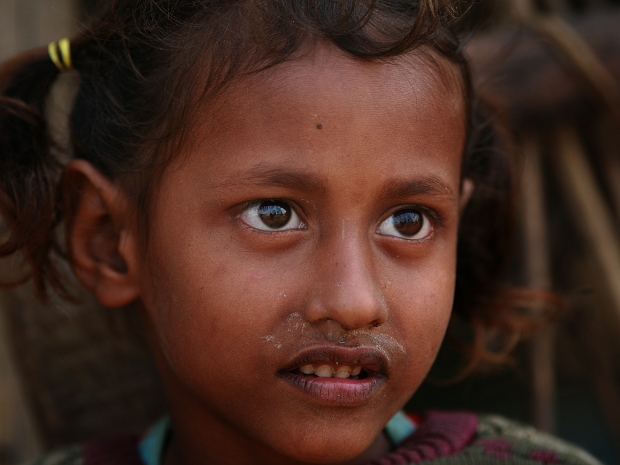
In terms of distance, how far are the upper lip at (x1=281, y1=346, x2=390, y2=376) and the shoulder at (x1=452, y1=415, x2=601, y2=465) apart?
1.39 ft

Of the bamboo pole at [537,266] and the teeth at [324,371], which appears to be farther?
the bamboo pole at [537,266]

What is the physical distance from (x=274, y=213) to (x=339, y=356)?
0.96 feet

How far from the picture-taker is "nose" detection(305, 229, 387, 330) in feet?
4.27

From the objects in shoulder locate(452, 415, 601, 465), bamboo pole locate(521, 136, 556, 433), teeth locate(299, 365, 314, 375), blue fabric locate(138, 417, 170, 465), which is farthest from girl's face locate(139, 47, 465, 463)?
bamboo pole locate(521, 136, 556, 433)

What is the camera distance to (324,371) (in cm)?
139

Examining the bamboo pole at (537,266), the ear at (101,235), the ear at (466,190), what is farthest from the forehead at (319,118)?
the bamboo pole at (537,266)

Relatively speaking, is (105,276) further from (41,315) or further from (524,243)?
(524,243)

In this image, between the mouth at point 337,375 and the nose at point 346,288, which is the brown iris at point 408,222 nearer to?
the nose at point 346,288

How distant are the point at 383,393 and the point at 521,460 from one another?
406 mm

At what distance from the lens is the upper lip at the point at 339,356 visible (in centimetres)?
135

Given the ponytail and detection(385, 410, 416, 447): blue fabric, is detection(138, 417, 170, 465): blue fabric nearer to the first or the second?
the ponytail

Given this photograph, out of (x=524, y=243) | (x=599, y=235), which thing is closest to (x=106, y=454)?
(x=524, y=243)

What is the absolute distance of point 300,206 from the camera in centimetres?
141

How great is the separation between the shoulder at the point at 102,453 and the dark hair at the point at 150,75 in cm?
41
